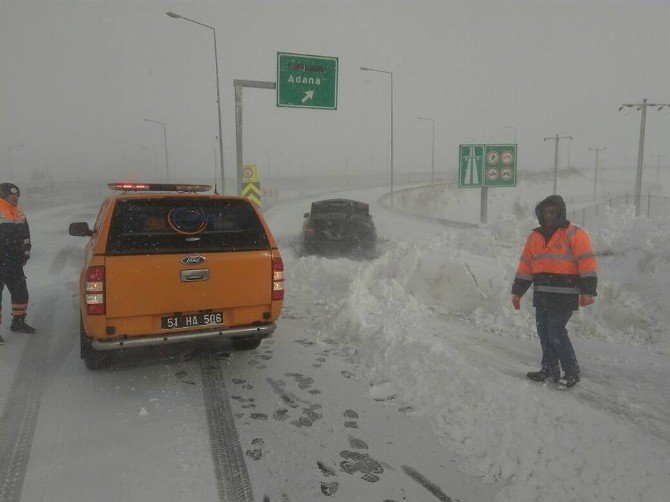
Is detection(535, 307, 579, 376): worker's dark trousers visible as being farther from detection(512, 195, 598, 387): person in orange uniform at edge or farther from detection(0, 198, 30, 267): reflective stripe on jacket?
detection(0, 198, 30, 267): reflective stripe on jacket

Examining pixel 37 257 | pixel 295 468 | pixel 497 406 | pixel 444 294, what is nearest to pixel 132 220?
pixel 295 468

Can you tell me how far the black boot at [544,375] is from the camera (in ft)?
15.2

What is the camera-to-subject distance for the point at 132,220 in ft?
15.1

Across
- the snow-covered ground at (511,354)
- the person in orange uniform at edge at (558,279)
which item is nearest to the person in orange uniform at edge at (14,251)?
the snow-covered ground at (511,354)

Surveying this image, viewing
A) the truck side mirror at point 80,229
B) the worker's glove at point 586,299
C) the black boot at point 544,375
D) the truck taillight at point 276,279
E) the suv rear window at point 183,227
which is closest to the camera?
the worker's glove at point 586,299

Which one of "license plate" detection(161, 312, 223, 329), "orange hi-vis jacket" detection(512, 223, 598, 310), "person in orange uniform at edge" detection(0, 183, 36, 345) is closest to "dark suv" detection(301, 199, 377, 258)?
"person in orange uniform at edge" detection(0, 183, 36, 345)

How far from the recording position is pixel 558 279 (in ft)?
14.6

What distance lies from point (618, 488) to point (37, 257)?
45.7 feet

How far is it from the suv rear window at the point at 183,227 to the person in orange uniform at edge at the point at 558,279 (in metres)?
2.78

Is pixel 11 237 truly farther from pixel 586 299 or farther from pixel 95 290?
pixel 586 299

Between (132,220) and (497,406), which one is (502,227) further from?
(132,220)

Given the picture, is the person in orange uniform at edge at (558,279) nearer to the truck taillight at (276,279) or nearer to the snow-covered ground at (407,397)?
the snow-covered ground at (407,397)

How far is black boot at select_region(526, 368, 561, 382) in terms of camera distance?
464 cm

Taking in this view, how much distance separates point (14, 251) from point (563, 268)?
6586 millimetres
